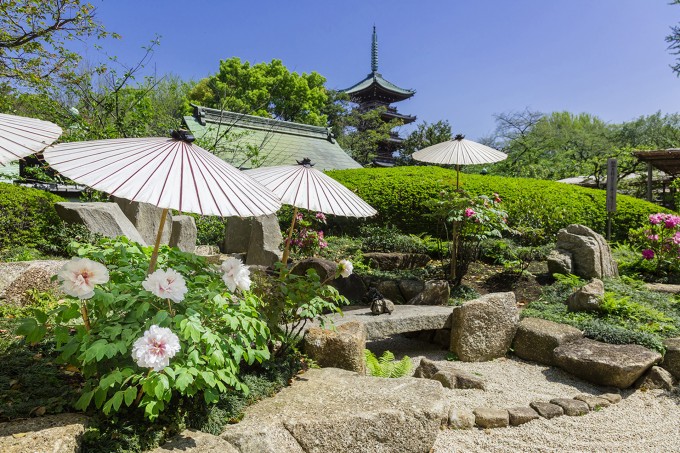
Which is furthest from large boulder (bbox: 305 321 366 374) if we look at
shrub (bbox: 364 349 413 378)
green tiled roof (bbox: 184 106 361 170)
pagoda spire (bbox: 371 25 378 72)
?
pagoda spire (bbox: 371 25 378 72)

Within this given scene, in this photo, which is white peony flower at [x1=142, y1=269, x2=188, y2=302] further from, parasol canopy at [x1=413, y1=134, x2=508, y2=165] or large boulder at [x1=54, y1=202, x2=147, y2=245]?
parasol canopy at [x1=413, y1=134, x2=508, y2=165]

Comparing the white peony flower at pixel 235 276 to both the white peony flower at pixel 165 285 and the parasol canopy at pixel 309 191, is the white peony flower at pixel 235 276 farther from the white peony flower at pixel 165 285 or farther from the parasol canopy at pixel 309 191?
the parasol canopy at pixel 309 191

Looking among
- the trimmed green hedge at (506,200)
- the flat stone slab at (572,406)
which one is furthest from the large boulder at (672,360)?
the trimmed green hedge at (506,200)

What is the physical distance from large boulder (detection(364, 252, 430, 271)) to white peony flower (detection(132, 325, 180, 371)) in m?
5.88

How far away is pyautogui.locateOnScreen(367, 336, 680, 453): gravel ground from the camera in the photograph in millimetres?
3447

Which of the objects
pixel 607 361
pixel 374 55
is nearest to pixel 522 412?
pixel 607 361

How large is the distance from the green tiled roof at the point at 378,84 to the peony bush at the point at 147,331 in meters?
36.5

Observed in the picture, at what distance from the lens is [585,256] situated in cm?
729

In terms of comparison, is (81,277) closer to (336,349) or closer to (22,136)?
(22,136)

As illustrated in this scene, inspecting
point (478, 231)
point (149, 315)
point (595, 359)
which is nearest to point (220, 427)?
point (149, 315)

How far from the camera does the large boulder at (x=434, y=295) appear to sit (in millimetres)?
6055

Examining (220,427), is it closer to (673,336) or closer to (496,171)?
(673,336)

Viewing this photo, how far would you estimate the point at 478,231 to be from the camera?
24.7ft

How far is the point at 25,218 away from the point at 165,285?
18.9 ft
